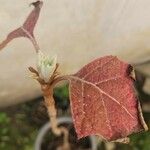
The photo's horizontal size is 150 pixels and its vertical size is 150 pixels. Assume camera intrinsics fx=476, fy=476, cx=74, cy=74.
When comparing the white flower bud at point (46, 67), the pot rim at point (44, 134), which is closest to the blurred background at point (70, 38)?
the pot rim at point (44, 134)

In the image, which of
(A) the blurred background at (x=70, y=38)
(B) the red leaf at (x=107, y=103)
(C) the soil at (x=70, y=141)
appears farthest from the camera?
(C) the soil at (x=70, y=141)

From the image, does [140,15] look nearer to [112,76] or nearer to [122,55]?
[122,55]

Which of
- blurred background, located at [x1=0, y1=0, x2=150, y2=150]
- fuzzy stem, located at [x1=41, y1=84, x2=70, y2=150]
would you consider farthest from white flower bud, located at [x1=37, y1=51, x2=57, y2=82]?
blurred background, located at [x1=0, y1=0, x2=150, y2=150]

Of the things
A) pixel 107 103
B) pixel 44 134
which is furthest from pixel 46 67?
pixel 44 134

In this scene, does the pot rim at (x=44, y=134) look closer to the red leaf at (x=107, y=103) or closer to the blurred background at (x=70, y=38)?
the blurred background at (x=70, y=38)

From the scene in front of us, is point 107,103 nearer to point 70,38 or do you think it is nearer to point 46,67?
point 46,67

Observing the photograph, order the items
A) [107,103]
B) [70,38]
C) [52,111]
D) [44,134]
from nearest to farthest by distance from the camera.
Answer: [107,103] < [52,111] < [70,38] < [44,134]
